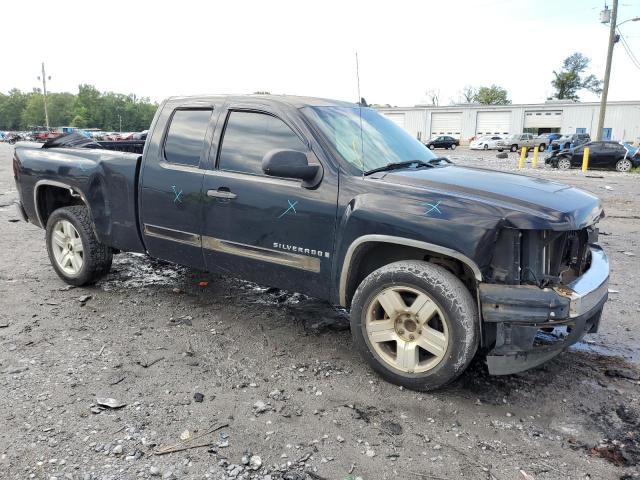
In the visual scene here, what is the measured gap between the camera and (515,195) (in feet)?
10.7

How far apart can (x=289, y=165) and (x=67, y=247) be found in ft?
10.2

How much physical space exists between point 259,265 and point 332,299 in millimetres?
649

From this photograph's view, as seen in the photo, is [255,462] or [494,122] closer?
[255,462]

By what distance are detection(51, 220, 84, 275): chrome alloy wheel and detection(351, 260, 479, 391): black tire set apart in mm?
3171

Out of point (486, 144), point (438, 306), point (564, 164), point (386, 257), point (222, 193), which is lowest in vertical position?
point (486, 144)

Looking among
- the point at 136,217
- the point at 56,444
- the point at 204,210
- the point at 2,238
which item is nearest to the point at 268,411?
the point at 56,444

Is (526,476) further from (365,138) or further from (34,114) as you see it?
(34,114)

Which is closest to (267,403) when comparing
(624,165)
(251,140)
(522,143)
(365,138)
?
(251,140)

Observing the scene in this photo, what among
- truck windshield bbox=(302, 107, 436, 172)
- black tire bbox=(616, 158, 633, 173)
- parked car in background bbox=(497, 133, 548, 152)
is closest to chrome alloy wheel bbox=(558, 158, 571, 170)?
black tire bbox=(616, 158, 633, 173)

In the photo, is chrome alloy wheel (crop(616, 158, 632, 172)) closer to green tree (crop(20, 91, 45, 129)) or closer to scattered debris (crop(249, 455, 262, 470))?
scattered debris (crop(249, 455, 262, 470))

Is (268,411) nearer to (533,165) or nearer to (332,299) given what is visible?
(332,299)

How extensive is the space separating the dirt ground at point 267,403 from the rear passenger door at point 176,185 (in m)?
0.69

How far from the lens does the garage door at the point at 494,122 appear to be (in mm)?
60531

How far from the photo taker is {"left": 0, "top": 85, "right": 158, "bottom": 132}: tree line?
102 metres
